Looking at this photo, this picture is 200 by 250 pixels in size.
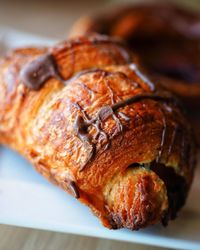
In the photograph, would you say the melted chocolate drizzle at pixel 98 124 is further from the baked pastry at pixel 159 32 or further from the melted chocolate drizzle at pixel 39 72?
the baked pastry at pixel 159 32

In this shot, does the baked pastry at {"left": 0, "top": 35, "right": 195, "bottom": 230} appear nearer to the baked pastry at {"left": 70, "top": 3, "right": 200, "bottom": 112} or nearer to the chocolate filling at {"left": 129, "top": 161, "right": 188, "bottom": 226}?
the chocolate filling at {"left": 129, "top": 161, "right": 188, "bottom": 226}

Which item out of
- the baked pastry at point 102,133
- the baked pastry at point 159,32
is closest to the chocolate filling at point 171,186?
the baked pastry at point 102,133

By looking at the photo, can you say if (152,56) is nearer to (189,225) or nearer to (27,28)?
(27,28)

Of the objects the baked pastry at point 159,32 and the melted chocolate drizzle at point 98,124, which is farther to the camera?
the baked pastry at point 159,32

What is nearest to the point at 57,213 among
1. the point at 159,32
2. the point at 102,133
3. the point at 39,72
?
the point at 102,133

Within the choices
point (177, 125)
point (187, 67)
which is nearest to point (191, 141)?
point (177, 125)

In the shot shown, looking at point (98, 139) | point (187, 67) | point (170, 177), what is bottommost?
point (187, 67)

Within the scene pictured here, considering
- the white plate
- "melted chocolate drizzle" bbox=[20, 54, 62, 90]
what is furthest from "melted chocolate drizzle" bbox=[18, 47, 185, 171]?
the white plate
